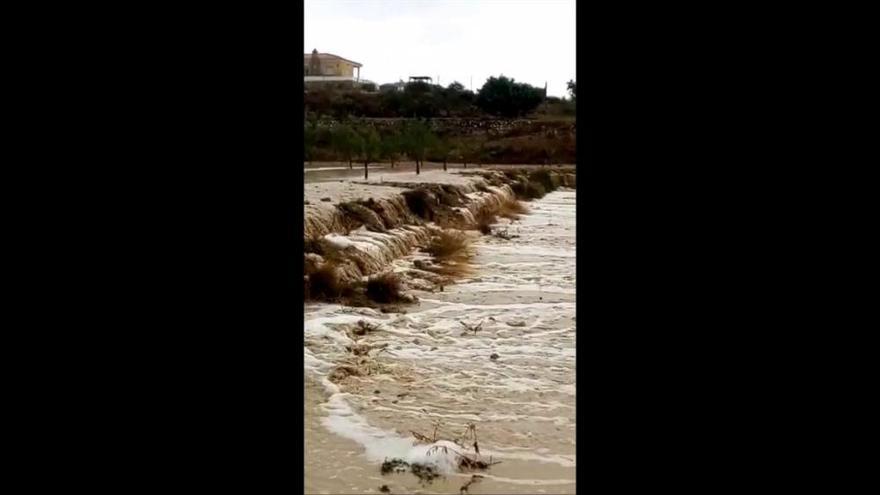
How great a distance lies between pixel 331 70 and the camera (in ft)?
135

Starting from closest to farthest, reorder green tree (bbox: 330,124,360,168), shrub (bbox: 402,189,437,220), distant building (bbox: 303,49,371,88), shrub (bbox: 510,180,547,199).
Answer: shrub (bbox: 402,189,437,220)
shrub (bbox: 510,180,547,199)
green tree (bbox: 330,124,360,168)
distant building (bbox: 303,49,371,88)

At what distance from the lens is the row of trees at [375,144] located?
49.0ft

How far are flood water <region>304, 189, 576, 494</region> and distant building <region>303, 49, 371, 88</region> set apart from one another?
1171 inches

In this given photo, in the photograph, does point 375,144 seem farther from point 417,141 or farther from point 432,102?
point 432,102

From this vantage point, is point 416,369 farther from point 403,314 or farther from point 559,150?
point 559,150

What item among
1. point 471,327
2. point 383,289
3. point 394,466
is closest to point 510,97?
point 383,289

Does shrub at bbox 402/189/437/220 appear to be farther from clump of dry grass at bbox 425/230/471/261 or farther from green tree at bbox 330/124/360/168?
green tree at bbox 330/124/360/168

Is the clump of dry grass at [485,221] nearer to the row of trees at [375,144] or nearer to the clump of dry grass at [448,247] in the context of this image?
the clump of dry grass at [448,247]

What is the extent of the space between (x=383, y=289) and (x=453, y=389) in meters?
2.03

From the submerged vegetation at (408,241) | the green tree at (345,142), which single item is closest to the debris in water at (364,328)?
the submerged vegetation at (408,241)

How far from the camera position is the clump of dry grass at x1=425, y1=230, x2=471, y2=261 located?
8.01m

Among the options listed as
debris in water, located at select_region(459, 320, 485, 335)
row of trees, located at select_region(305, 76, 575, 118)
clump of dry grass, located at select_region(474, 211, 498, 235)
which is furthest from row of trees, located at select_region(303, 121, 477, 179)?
row of trees, located at select_region(305, 76, 575, 118)
